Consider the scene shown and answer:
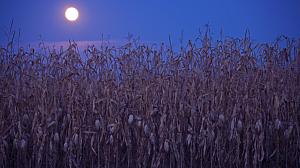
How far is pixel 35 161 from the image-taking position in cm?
465

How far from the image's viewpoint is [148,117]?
15.2ft

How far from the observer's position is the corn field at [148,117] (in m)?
4.59

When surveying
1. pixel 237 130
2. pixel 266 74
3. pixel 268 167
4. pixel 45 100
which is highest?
pixel 266 74

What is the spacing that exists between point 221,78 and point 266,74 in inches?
24.4

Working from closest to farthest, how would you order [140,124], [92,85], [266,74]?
[140,124] < [92,85] < [266,74]

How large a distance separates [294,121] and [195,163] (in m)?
1.19

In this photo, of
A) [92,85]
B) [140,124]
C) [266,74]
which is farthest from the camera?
[266,74]

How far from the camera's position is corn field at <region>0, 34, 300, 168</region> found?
459cm

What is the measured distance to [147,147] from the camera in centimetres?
463

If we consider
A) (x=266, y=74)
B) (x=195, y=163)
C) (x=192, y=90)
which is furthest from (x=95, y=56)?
(x=266, y=74)

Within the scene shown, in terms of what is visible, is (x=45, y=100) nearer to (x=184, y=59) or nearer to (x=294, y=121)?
(x=184, y=59)

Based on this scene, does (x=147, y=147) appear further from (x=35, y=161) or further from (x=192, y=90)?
(x=35, y=161)

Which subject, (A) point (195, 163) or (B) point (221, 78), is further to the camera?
(B) point (221, 78)

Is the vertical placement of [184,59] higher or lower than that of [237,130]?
higher
